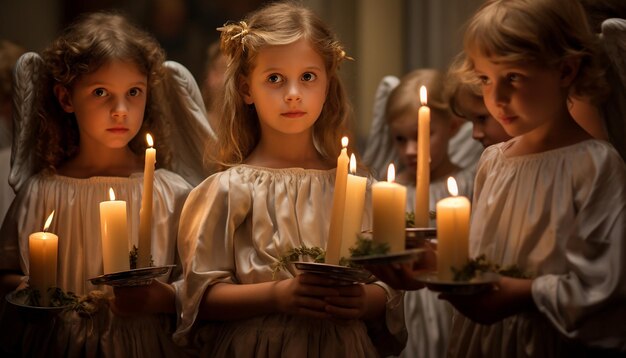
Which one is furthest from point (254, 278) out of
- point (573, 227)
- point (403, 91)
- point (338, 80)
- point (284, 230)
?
point (403, 91)

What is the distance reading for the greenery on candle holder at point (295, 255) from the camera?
8.11ft

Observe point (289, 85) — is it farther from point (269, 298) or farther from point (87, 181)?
point (87, 181)

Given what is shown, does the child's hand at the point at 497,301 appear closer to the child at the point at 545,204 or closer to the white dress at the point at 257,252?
the child at the point at 545,204

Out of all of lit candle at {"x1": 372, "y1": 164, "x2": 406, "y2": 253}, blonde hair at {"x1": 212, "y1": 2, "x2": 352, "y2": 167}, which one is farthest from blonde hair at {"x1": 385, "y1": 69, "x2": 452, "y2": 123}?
lit candle at {"x1": 372, "y1": 164, "x2": 406, "y2": 253}

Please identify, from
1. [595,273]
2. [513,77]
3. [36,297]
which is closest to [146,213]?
[36,297]

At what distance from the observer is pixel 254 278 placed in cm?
Answer: 254

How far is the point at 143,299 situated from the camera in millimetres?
2559

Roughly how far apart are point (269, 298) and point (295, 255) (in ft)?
0.47

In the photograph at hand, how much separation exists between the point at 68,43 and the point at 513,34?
1.51 meters

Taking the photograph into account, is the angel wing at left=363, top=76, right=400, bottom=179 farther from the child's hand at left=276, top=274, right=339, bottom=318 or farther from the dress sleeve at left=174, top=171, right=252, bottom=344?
the child's hand at left=276, top=274, right=339, bottom=318

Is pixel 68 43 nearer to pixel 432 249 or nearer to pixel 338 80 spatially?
pixel 338 80

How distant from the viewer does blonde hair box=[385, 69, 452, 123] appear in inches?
150

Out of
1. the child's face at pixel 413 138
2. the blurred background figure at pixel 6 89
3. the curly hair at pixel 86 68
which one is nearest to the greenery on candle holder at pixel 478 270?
the curly hair at pixel 86 68

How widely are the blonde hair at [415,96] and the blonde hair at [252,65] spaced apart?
3.23ft
